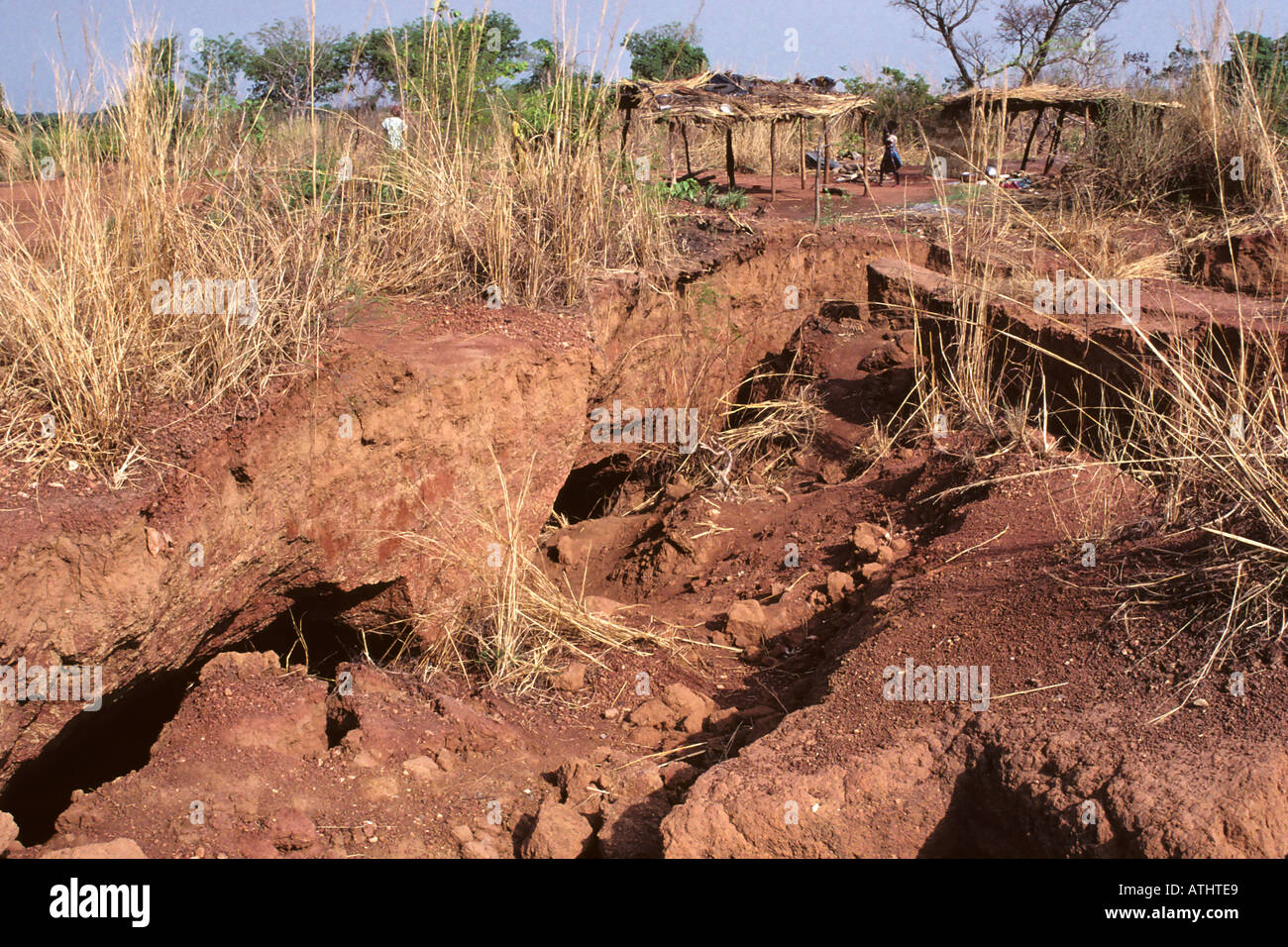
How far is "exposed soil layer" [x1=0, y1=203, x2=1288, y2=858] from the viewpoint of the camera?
2344 mm

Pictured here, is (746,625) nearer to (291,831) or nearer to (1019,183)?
(291,831)

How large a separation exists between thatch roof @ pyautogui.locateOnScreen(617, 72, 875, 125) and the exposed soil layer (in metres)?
2.52

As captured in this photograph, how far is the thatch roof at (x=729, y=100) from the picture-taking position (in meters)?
6.81

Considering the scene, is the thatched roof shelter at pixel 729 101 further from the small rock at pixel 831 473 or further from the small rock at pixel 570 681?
the small rock at pixel 570 681

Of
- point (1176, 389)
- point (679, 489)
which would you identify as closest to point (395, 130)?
point (679, 489)

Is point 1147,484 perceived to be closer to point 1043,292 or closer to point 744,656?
point 744,656

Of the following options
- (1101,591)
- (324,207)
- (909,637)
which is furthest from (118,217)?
(1101,591)

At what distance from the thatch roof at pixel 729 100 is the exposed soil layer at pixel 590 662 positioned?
2518mm

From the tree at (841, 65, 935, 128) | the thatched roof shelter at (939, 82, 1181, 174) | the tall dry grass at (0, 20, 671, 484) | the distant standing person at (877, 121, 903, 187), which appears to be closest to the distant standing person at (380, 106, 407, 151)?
the tall dry grass at (0, 20, 671, 484)

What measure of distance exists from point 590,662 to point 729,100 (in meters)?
4.84

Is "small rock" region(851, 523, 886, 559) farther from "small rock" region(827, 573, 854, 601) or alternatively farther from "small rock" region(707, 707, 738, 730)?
"small rock" region(707, 707, 738, 730)

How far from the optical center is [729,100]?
711 centimetres

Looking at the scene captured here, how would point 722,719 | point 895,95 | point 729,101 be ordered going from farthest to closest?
point 895,95
point 729,101
point 722,719

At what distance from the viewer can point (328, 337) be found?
3.66 m
